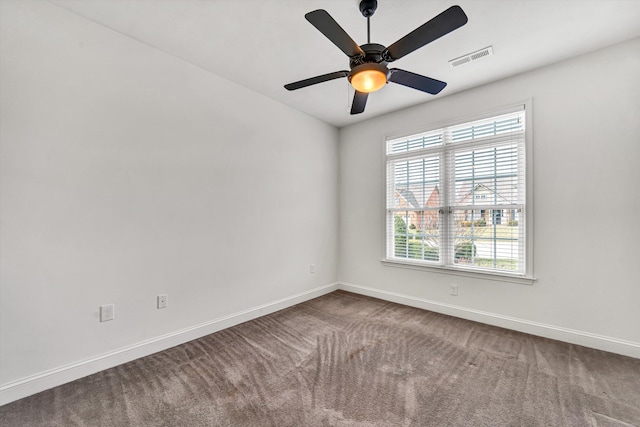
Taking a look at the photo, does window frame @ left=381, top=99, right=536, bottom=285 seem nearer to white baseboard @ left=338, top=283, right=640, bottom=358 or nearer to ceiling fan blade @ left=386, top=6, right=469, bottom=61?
white baseboard @ left=338, top=283, right=640, bottom=358

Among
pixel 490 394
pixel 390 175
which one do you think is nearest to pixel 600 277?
pixel 490 394

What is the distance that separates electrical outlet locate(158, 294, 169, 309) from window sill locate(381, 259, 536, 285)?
9.05 feet

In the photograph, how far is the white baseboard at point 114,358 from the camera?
1.83m

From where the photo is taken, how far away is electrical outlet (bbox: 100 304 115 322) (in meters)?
2.17

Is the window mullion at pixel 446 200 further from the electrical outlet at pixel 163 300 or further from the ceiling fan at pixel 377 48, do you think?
the electrical outlet at pixel 163 300

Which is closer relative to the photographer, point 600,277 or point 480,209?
point 600,277

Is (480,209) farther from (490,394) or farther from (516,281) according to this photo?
(490,394)

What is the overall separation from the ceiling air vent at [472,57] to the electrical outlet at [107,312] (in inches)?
147

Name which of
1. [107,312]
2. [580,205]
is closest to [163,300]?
[107,312]

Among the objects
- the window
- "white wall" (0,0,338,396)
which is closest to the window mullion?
the window

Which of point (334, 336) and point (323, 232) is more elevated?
point (323, 232)

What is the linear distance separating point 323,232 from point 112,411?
3055mm

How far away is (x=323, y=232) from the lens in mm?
4289

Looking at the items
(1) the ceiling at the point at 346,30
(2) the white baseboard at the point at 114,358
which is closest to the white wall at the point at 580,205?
(1) the ceiling at the point at 346,30
